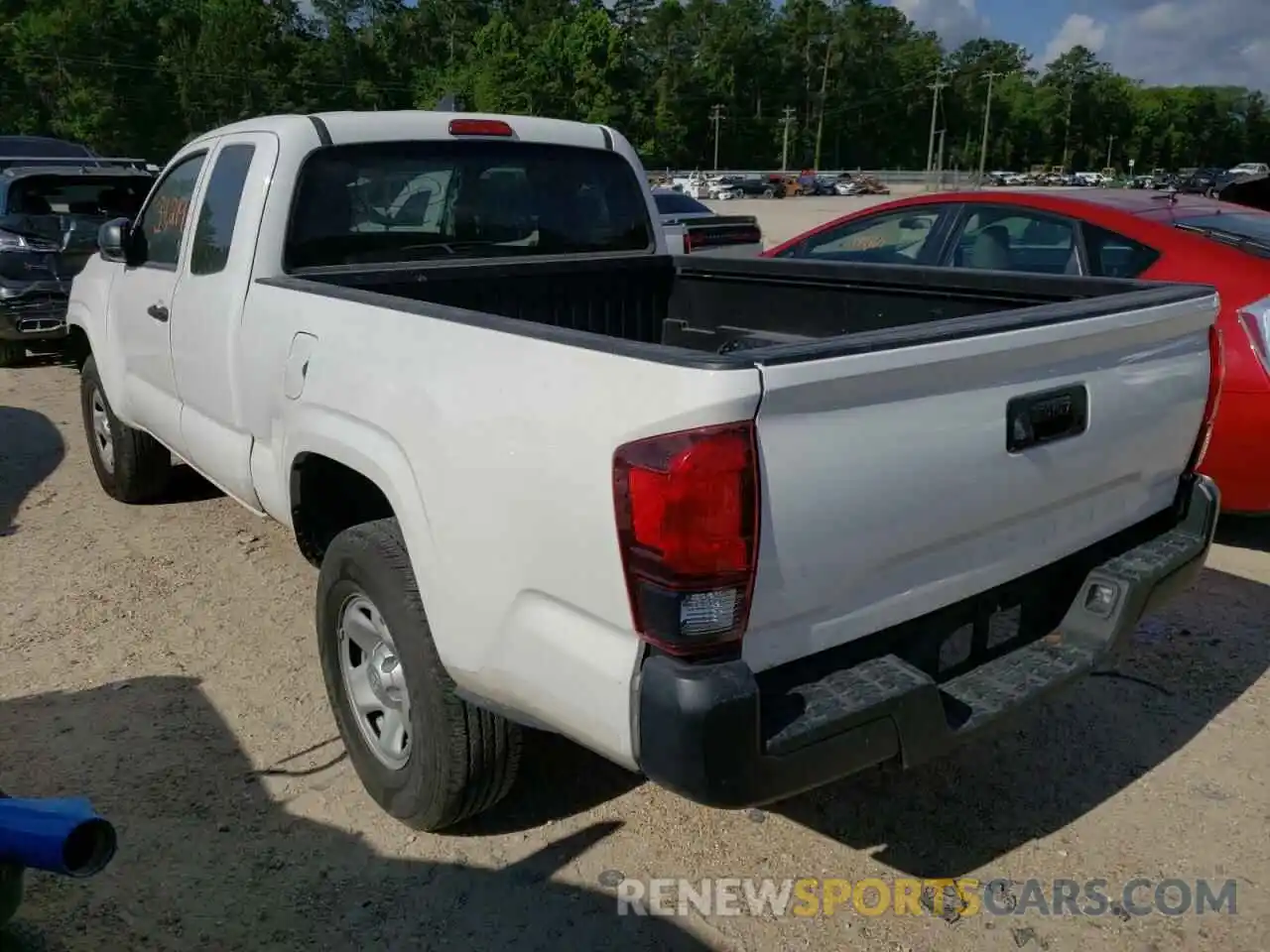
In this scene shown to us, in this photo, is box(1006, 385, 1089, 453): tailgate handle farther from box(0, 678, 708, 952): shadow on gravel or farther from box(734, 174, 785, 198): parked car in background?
box(734, 174, 785, 198): parked car in background

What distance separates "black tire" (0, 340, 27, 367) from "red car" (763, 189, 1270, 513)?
7338mm

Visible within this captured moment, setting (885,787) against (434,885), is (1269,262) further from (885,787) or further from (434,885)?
(434,885)

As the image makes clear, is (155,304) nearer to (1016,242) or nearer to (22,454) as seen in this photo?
(22,454)

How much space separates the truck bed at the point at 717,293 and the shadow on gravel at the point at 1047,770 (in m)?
1.38

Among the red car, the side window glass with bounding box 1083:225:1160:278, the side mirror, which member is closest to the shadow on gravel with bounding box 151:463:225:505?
the side mirror

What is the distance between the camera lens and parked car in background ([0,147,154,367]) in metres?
9.35

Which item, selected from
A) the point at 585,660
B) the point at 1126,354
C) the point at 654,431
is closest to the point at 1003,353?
the point at 1126,354

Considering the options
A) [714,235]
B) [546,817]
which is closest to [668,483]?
[546,817]

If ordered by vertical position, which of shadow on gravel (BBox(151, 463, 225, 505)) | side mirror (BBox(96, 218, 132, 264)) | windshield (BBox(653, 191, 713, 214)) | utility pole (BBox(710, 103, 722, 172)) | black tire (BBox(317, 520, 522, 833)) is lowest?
shadow on gravel (BBox(151, 463, 225, 505))

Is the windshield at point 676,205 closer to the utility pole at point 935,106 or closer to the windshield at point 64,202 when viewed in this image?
the windshield at point 64,202

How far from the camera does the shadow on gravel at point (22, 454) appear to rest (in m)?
6.04

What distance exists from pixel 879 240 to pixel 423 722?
452 centimetres

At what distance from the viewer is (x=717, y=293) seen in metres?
4.47

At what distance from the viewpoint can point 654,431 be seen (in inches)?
80.2
